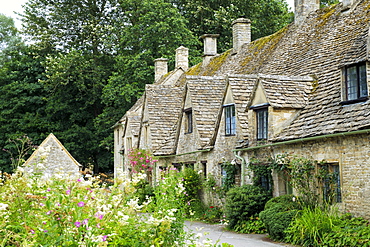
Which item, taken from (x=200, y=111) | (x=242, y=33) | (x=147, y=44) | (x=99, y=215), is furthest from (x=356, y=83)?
(x=147, y=44)

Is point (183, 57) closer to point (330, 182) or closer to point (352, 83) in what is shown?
point (352, 83)

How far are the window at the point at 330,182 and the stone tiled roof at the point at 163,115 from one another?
12.2m

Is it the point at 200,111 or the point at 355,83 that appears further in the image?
the point at 200,111

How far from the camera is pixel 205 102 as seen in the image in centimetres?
2416

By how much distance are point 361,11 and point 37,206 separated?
15273 millimetres

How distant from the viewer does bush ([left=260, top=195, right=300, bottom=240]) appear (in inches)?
582

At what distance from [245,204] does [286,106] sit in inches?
136

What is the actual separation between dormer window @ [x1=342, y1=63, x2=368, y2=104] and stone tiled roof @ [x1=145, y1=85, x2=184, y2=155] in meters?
12.2

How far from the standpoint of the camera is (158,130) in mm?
28578

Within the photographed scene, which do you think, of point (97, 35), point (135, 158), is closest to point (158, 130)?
point (135, 158)

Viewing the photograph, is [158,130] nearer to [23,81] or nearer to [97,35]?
[97,35]

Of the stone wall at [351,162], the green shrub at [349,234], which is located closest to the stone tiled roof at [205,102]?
the stone wall at [351,162]

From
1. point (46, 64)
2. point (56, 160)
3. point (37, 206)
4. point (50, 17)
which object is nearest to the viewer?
point (37, 206)

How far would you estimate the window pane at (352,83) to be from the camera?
1534 cm
